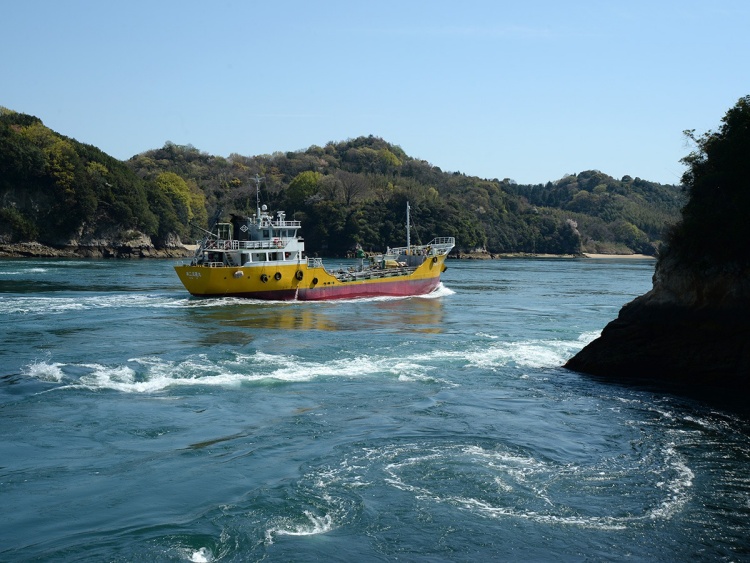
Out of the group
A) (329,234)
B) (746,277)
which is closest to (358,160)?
(329,234)

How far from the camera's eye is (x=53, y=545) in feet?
35.6

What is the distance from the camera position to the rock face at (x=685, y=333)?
67.2 ft

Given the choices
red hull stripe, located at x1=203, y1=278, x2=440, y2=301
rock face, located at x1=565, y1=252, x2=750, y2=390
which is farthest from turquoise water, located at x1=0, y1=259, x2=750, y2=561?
red hull stripe, located at x1=203, y1=278, x2=440, y2=301

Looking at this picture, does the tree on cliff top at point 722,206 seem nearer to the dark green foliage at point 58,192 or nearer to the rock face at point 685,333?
the rock face at point 685,333

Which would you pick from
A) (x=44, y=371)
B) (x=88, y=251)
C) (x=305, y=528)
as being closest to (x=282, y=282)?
(x=44, y=371)

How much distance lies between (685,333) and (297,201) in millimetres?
118674

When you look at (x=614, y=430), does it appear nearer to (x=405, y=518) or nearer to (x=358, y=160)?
(x=405, y=518)

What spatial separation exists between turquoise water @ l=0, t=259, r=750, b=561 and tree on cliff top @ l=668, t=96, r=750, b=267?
15.4ft

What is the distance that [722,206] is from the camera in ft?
72.5

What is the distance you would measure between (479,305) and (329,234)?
8390cm

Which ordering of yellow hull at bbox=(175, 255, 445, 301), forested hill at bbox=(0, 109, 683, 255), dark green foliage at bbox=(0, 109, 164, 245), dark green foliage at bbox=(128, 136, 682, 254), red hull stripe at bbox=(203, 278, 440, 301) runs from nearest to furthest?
yellow hull at bbox=(175, 255, 445, 301) → red hull stripe at bbox=(203, 278, 440, 301) → dark green foliage at bbox=(0, 109, 164, 245) → forested hill at bbox=(0, 109, 683, 255) → dark green foliage at bbox=(128, 136, 682, 254)

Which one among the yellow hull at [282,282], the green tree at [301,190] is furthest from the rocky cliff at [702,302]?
the green tree at [301,190]

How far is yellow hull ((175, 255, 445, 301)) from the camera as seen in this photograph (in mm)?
44531

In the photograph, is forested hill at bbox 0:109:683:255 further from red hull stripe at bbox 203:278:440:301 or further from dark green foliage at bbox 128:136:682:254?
red hull stripe at bbox 203:278:440:301
